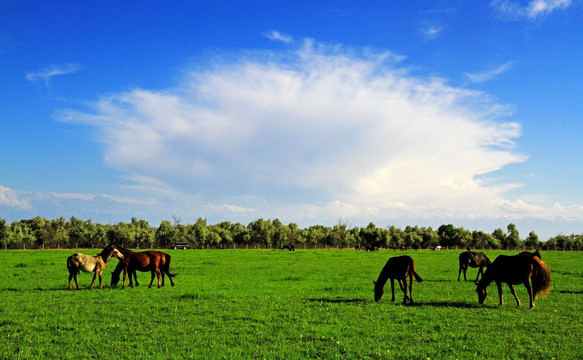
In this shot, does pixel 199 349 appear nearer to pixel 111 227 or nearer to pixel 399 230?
pixel 111 227

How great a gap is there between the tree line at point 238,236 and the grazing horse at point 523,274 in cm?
12765

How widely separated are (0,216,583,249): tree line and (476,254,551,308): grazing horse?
127647mm

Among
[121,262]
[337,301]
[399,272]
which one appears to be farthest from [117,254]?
[399,272]

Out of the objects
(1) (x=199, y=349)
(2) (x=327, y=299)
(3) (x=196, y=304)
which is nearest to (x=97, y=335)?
(1) (x=199, y=349)

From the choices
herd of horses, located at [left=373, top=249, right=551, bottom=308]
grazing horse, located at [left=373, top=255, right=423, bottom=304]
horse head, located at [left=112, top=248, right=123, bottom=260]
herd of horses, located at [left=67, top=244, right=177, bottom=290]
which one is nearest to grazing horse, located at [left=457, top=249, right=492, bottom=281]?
herd of horses, located at [left=373, top=249, right=551, bottom=308]

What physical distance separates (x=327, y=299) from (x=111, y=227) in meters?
142

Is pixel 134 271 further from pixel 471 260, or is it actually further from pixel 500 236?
pixel 500 236

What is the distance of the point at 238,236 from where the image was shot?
151m

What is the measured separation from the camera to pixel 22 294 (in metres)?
19.4

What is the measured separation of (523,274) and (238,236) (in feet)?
459

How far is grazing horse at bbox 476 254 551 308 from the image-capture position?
1584cm

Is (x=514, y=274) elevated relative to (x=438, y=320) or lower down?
elevated

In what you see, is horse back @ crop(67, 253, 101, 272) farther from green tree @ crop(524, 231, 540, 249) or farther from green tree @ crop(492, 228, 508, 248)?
green tree @ crop(524, 231, 540, 249)

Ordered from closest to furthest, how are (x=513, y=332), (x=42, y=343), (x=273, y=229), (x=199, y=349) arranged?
(x=199, y=349)
(x=42, y=343)
(x=513, y=332)
(x=273, y=229)
